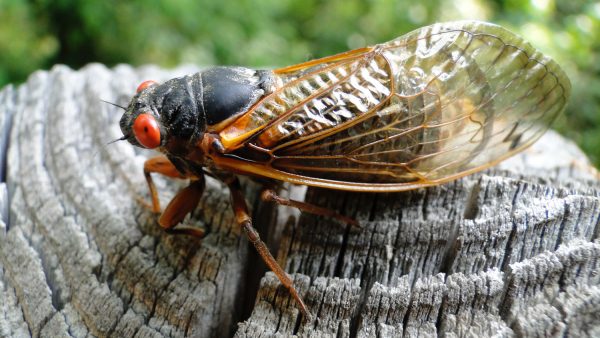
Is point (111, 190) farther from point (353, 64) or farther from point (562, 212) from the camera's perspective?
point (562, 212)

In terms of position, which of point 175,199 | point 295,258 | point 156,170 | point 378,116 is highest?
point 378,116

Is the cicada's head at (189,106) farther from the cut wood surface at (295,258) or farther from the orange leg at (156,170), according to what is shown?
the cut wood surface at (295,258)

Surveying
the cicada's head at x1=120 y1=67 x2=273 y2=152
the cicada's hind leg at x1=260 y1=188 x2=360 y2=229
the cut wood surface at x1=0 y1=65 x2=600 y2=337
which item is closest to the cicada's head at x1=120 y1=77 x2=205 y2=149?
the cicada's head at x1=120 y1=67 x2=273 y2=152

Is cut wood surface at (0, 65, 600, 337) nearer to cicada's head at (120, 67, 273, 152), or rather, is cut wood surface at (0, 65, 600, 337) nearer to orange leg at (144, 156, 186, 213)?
orange leg at (144, 156, 186, 213)

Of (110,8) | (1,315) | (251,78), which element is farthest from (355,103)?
(110,8)

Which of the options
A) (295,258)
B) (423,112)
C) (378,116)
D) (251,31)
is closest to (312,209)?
(295,258)

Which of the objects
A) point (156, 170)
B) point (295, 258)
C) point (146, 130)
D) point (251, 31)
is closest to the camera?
point (295, 258)

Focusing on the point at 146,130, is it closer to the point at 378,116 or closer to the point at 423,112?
the point at 378,116
